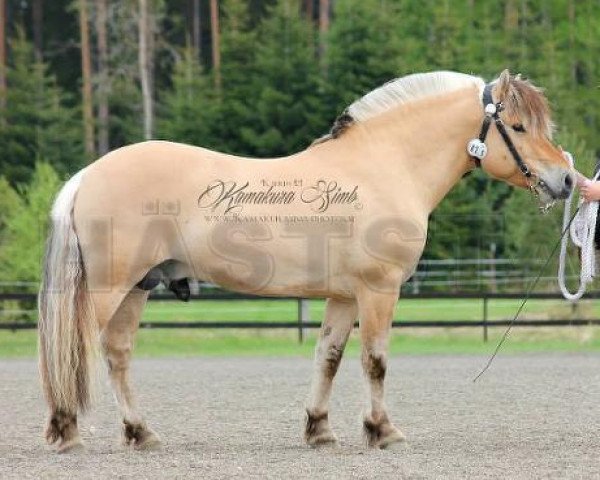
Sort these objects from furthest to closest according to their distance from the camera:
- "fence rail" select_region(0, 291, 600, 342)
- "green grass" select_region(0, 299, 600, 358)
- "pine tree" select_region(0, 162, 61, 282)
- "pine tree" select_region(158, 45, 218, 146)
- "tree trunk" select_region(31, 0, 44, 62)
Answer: "tree trunk" select_region(31, 0, 44, 62) < "pine tree" select_region(158, 45, 218, 146) < "pine tree" select_region(0, 162, 61, 282) < "green grass" select_region(0, 299, 600, 358) < "fence rail" select_region(0, 291, 600, 342)

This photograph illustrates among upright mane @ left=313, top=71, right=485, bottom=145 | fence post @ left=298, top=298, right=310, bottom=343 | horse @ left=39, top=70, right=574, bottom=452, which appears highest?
upright mane @ left=313, top=71, right=485, bottom=145

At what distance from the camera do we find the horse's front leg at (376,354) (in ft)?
23.7

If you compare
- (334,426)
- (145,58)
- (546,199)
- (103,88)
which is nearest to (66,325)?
(334,426)

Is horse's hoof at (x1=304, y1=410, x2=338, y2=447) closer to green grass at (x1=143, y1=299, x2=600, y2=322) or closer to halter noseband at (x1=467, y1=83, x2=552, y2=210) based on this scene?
halter noseband at (x1=467, y1=83, x2=552, y2=210)

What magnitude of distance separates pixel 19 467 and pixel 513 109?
3.57 metres

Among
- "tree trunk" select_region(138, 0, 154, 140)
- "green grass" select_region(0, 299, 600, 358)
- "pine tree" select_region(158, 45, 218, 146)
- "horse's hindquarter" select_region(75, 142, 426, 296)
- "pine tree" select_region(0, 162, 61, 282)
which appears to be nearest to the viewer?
"horse's hindquarter" select_region(75, 142, 426, 296)

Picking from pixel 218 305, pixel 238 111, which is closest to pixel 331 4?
pixel 238 111

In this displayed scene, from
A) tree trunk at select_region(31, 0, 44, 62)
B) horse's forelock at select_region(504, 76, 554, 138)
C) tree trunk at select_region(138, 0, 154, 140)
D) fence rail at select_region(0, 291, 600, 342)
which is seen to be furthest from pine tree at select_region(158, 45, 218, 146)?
horse's forelock at select_region(504, 76, 554, 138)

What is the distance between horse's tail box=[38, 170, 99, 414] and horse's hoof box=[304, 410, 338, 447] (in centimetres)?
134

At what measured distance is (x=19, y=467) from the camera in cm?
660

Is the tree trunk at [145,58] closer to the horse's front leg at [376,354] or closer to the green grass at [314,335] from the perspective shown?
the green grass at [314,335]

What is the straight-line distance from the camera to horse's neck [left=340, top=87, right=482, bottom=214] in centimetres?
759

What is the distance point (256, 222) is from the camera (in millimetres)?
7309

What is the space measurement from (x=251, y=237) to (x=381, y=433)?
55.0 inches
